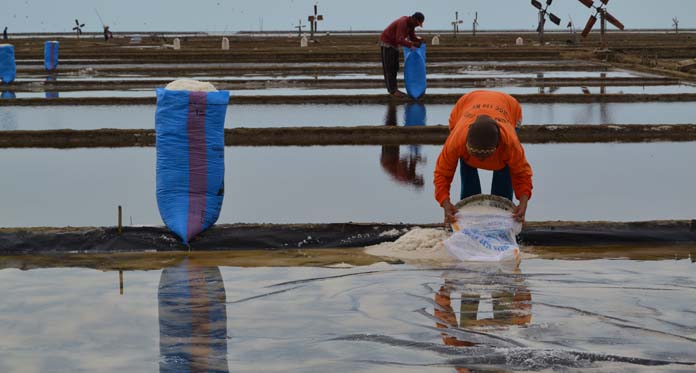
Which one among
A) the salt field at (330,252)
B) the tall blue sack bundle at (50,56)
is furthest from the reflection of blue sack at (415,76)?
the tall blue sack bundle at (50,56)

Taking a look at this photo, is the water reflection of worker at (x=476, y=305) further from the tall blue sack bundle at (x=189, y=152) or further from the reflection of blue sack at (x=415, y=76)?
the reflection of blue sack at (x=415, y=76)

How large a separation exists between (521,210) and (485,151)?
1.88ft

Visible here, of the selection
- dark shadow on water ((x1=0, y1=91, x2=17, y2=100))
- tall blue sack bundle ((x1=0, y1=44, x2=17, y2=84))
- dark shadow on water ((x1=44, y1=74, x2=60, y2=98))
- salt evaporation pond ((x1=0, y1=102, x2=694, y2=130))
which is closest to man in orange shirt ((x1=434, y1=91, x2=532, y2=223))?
salt evaporation pond ((x1=0, y1=102, x2=694, y2=130))

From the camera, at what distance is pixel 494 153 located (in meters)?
5.79

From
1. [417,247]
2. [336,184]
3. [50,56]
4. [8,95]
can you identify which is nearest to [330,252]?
[417,247]

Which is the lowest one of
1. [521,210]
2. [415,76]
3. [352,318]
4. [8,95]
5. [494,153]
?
[8,95]

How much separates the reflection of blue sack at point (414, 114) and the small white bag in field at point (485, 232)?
7078 millimetres

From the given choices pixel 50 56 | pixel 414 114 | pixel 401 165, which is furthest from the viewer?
pixel 50 56

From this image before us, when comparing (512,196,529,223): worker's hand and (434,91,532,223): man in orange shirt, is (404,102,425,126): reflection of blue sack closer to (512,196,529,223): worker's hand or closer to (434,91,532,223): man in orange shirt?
(434,91,532,223): man in orange shirt

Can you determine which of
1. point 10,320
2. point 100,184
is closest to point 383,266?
point 10,320

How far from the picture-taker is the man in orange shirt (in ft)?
18.5

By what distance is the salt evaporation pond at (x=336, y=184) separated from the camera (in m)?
7.87

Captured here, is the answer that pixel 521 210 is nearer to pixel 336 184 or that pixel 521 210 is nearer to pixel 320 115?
pixel 336 184

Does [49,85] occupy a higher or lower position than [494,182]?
lower
